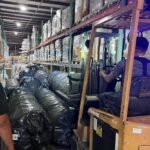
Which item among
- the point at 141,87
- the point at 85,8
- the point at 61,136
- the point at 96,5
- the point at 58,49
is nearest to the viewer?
the point at 141,87

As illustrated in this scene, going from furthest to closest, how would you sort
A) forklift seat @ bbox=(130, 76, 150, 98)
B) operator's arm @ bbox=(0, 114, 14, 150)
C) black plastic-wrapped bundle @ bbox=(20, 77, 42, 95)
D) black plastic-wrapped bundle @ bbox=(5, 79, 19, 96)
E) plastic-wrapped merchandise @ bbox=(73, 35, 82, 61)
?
black plastic-wrapped bundle @ bbox=(20, 77, 42, 95) < black plastic-wrapped bundle @ bbox=(5, 79, 19, 96) < plastic-wrapped merchandise @ bbox=(73, 35, 82, 61) < forklift seat @ bbox=(130, 76, 150, 98) < operator's arm @ bbox=(0, 114, 14, 150)

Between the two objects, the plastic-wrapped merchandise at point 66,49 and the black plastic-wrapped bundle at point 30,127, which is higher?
the plastic-wrapped merchandise at point 66,49

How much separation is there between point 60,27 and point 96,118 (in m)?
5.44

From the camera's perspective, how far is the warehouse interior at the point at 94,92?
208cm

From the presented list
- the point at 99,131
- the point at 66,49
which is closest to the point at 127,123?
the point at 99,131

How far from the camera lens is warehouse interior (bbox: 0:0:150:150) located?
2.08 m

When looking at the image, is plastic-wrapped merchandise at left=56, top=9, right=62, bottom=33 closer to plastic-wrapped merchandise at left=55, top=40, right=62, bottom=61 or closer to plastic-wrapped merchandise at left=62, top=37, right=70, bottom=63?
plastic-wrapped merchandise at left=55, top=40, right=62, bottom=61

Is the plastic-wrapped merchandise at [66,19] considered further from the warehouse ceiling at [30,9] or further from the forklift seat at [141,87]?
the forklift seat at [141,87]

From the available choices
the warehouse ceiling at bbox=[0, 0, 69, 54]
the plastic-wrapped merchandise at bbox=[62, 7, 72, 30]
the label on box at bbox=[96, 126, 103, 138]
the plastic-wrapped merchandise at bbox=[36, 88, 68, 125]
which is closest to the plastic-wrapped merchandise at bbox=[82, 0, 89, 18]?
the plastic-wrapped merchandise at bbox=[62, 7, 72, 30]

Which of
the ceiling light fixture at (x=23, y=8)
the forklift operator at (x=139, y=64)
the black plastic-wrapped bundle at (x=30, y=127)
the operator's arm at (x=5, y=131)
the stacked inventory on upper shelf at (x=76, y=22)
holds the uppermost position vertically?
the ceiling light fixture at (x=23, y=8)

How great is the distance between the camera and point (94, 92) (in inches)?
151

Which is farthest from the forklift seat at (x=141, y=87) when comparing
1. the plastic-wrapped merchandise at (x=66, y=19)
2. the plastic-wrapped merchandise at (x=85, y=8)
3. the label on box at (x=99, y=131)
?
the plastic-wrapped merchandise at (x=66, y=19)

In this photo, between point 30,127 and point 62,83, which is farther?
point 62,83

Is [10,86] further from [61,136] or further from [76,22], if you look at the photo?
[61,136]
